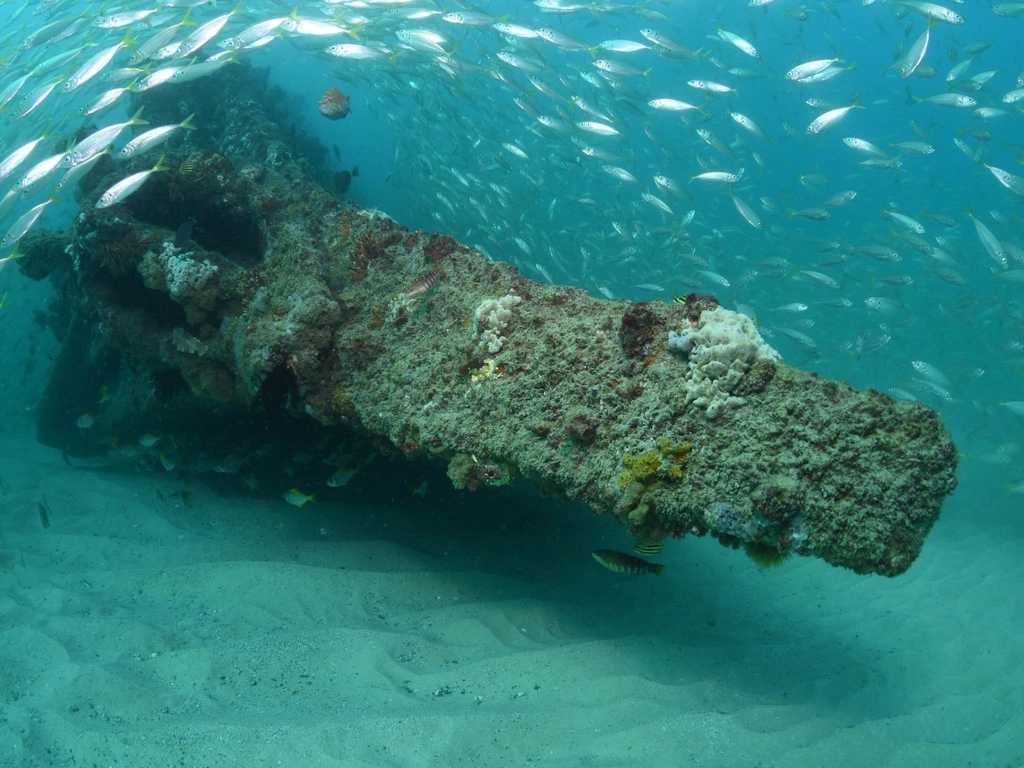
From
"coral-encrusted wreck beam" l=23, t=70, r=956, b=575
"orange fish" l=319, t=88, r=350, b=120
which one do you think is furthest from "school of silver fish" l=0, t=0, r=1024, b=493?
"coral-encrusted wreck beam" l=23, t=70, r=956, b=575

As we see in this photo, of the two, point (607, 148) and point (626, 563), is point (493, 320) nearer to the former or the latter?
point (626, 563)

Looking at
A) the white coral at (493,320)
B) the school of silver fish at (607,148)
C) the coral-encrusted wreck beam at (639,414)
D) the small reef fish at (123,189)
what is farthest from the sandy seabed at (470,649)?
the school of silver fish at (607,148)

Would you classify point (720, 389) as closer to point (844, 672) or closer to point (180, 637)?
point (844, 672)

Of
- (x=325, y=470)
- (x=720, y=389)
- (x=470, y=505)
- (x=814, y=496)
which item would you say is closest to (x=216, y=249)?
(x=325, y=470)

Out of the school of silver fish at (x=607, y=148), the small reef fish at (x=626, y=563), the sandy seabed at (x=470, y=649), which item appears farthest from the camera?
the school of silver fish at (x=607, y=148)

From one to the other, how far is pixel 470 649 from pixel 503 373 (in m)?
2.06

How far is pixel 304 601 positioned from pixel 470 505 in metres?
1.97

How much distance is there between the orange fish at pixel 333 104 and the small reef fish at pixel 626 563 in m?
9.15

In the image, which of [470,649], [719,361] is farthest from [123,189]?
[719,361]

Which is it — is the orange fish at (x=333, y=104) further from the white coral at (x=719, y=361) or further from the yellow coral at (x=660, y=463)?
the yellow coral at (x=660, y=463)

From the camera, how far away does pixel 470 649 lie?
154 inches

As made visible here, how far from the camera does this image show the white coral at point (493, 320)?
3828 mm

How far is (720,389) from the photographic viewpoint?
9.57ft

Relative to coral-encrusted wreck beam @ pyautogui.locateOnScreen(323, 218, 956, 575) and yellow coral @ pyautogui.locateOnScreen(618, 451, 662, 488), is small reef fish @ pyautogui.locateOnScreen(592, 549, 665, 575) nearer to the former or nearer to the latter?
coral-encrusted wreck beam @ pyautogui.locateOnScreen(323, 218, 956, 575)
